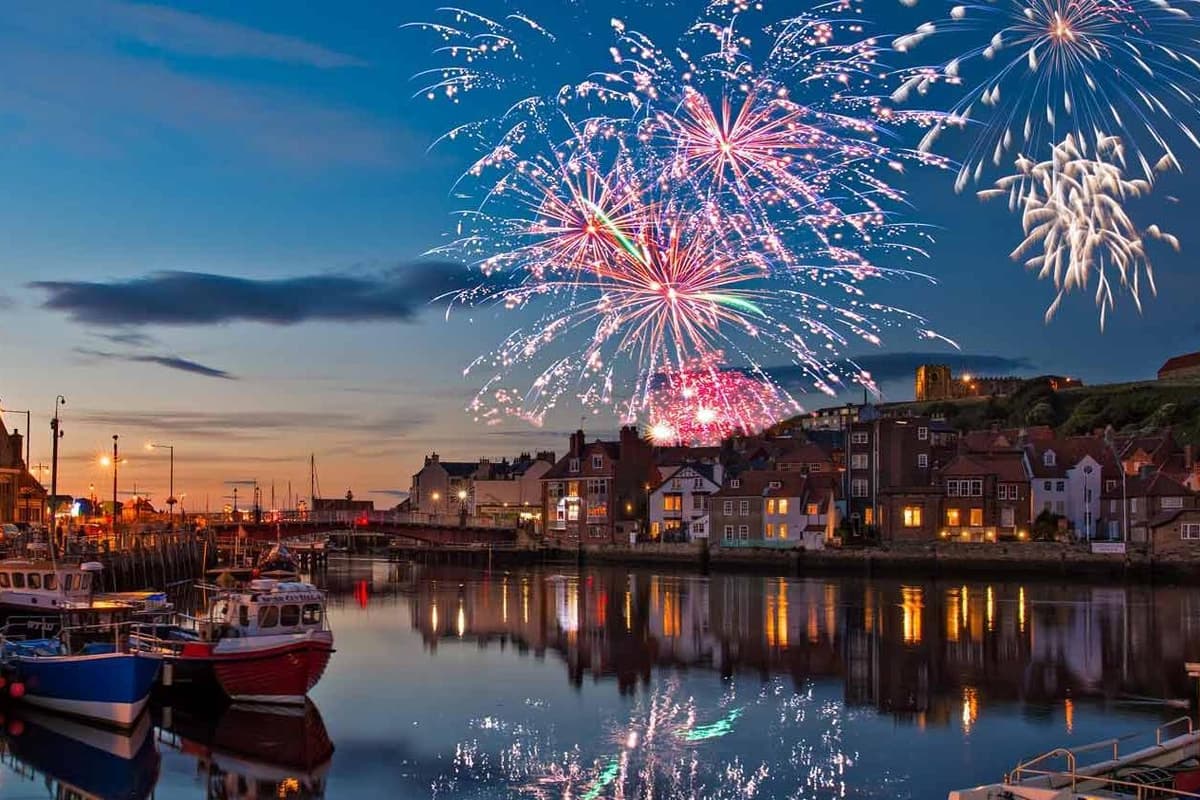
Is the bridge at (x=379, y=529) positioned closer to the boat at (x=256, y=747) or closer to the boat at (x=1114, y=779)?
the boat at (x=256, y=747)

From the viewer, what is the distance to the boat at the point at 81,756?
25391 millimetres

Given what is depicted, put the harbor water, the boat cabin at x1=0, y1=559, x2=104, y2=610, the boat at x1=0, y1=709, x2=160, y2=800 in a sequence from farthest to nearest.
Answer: the boat cabin at x1=0, y1=559, x2=104, y2=610, the harbor water, the boat at x1=0, y1=709, x2=160, y2=800

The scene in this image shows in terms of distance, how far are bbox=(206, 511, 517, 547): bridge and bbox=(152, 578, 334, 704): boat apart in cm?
7309

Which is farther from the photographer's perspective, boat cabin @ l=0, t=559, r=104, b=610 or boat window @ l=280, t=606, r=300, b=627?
boat cabin @ l=0, t=559, r=104, b=610

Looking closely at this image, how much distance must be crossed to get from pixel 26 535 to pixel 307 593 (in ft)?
162

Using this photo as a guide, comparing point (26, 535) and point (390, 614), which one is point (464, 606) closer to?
point (390, 614)

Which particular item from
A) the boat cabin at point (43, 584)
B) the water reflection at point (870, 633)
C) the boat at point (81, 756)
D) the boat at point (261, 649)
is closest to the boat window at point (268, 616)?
Result: the boat at point (261, 649)

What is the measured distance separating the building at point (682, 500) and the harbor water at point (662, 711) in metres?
49.8

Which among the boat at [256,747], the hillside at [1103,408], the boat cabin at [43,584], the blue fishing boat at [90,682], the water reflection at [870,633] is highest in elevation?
the hillside at [1103,408]

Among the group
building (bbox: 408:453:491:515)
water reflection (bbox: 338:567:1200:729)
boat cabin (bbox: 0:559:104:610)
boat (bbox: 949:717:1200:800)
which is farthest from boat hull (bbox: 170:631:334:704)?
building (bbox: 408:453:491:515)

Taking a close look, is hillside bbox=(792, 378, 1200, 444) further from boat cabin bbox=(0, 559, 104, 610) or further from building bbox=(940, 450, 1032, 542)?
boat cabin bbox=(0, 559, 104, 610)

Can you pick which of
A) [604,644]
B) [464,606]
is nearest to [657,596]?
[464,606]

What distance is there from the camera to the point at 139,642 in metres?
33.1

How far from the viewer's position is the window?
34.4 meters
